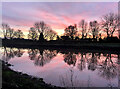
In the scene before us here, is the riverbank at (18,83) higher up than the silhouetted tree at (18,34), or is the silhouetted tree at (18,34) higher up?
the silhouetted tree at (18,34)

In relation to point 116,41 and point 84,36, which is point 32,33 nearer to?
point 84,36

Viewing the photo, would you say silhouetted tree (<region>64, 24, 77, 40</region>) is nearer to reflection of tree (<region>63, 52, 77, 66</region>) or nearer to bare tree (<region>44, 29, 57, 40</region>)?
bare tree (<region>44, 29, 57, 40</region>)

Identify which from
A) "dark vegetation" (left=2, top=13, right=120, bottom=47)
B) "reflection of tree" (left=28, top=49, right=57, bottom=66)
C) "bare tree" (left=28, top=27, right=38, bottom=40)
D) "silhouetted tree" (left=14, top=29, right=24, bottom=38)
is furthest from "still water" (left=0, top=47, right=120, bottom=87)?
"silhouetted tree" (left=14, top=29, right=24, bottom=38)

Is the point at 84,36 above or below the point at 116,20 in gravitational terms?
below

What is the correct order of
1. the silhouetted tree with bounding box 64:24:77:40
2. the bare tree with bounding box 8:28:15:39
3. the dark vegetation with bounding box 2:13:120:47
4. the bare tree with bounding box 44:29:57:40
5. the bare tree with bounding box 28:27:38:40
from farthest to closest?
1. the bare tree with bounding box 8:28:15:39
2. the bare tree with bounding box 28:27:38:40
3. the bare tree with bounding box 44:29:57:40
4. the silhouetted tree with bounding box 64:24:77:40
5. the dark vegetation with bounding box 2:13:120:47

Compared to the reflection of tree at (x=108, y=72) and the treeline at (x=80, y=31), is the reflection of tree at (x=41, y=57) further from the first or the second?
the treeline at (x=80, y=31)

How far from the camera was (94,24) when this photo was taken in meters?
59.0

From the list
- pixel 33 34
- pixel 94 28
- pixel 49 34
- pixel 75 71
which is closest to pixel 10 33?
pixel 33 34

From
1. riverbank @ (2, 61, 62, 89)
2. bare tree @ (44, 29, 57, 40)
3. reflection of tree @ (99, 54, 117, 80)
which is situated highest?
bare tree @ (44, 29, 57, 40)

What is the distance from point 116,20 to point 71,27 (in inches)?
1110

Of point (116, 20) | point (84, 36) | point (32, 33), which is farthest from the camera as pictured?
point (32, 33)

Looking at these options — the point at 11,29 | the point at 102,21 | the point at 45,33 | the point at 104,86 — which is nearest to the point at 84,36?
the point at 102,21

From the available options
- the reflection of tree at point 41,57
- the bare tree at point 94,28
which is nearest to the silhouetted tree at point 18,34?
the bare tree at point 94,28

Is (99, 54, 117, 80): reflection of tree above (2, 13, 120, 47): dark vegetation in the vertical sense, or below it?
below
